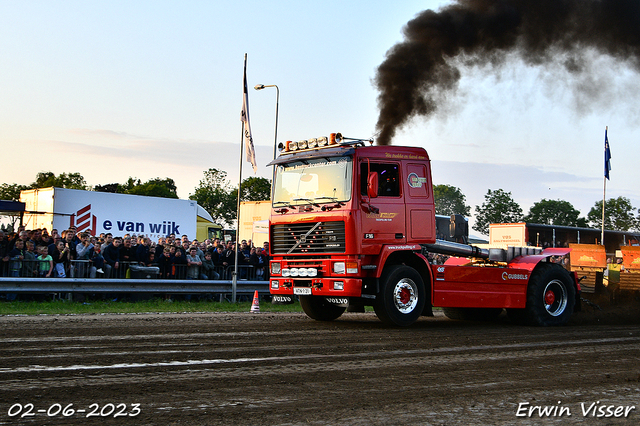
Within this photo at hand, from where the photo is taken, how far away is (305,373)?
21.7ft

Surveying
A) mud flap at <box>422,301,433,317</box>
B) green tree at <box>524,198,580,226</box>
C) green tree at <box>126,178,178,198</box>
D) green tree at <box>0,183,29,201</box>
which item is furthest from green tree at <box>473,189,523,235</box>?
mud flap at <box>422,301,433,317</box>

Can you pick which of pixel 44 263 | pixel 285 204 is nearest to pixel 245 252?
pixel 44 263

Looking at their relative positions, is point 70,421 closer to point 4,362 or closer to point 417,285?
point 4,362

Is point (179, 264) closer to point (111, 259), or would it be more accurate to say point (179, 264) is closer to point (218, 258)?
point (218, 258)

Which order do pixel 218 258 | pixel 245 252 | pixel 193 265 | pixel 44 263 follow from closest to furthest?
pixel 44 263 < pixel 193 265 < pixel 218 258 < pixel 245 252

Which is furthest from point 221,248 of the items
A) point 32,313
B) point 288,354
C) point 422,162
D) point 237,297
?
point 288,354

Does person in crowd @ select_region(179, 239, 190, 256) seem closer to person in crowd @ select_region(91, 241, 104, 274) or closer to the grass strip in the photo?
the grass strip

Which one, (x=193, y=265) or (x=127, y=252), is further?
(x=193, y=265)

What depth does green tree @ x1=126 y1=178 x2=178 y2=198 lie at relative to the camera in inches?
4087

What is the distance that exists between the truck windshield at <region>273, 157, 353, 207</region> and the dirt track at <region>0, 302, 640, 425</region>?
2.42 meters

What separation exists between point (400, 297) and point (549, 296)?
12.9ft

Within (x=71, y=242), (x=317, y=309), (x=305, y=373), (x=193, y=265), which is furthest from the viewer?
(x=193, y=265)

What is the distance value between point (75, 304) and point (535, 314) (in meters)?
10.2

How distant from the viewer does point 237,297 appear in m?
18.8
